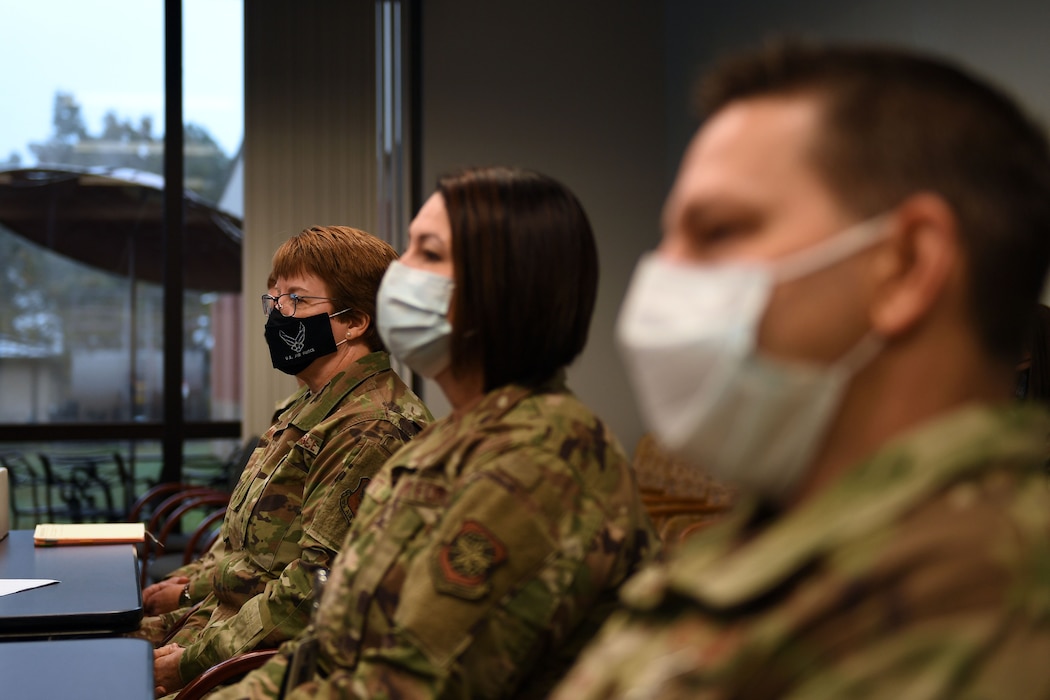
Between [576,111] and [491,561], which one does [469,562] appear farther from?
[576,111]

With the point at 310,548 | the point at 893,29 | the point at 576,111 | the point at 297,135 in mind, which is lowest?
the point at 310,548

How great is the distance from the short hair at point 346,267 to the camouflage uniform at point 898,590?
1.90m

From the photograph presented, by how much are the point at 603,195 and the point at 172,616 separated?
3.98m

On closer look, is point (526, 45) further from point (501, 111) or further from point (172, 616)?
point (172, 616)

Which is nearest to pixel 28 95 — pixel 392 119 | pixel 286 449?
pixel 392 119

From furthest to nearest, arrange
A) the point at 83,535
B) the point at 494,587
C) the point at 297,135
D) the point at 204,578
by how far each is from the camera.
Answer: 1. the point at 297,135
2. the point at 83,535
3. the point at 204,578
4. the point at 494,587

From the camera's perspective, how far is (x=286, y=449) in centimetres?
254

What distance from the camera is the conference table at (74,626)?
65.1 inches

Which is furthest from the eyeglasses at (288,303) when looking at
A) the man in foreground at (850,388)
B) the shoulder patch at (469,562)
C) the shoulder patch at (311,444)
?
the man in foreground at (850,388)

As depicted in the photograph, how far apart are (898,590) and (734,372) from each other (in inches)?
8.4

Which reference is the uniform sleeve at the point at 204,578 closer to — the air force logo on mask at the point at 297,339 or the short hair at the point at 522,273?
the air force logo on mask at the point at 297,339

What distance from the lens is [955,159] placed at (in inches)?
33.4

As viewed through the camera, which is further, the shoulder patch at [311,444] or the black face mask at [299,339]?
the black face mask at [299,339]

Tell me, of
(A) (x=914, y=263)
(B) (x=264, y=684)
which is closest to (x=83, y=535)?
(B) (x=264, y=684)
